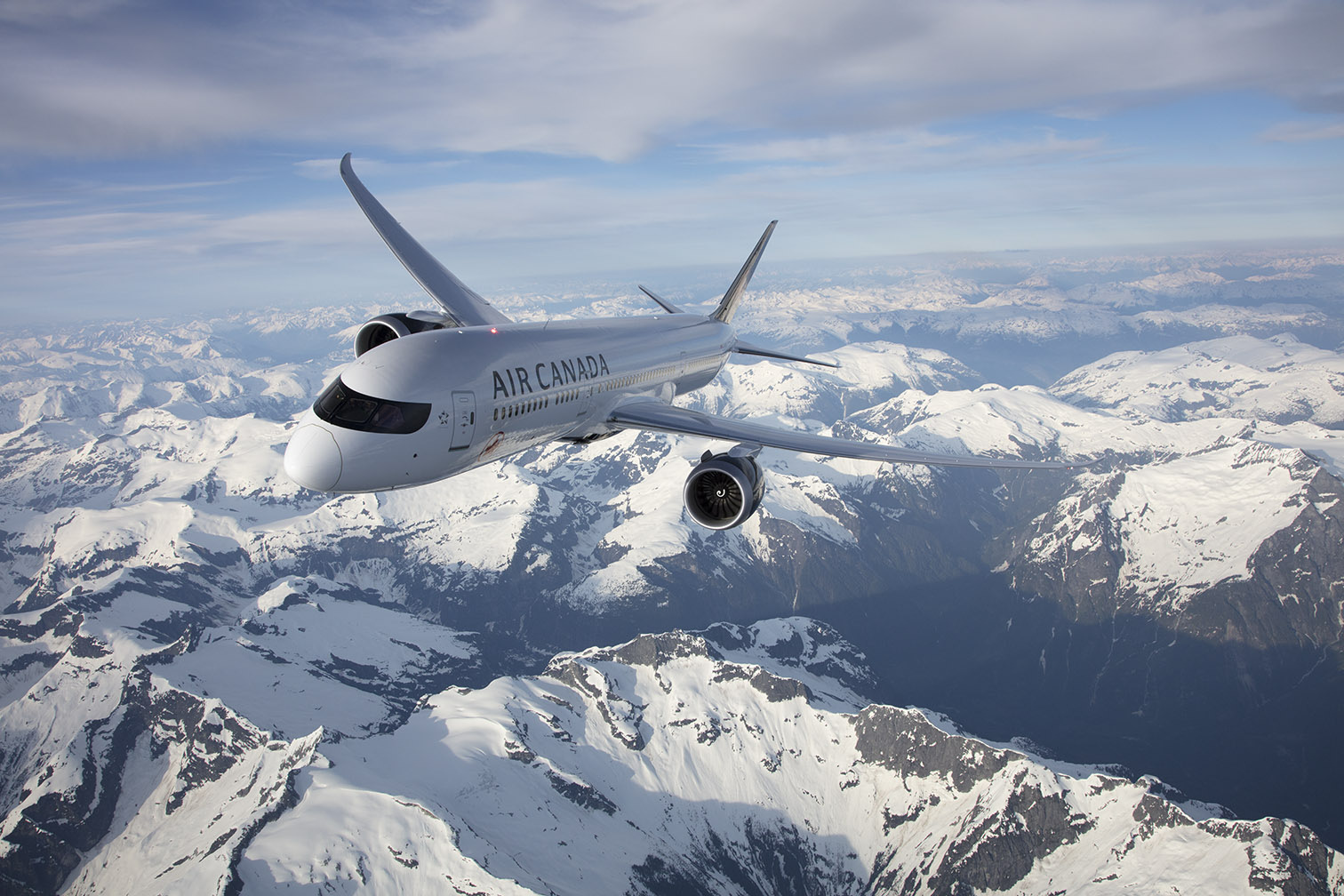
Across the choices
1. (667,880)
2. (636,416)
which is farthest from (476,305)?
(667,880)

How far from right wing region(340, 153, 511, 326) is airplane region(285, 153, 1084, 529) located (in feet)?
0.28

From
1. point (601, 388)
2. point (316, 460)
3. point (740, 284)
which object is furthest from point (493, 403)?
point (740, 284)

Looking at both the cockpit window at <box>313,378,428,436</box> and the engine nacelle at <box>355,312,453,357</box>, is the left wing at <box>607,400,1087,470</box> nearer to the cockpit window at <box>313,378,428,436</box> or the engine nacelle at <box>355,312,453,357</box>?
the engine nacelle at <box>355,312,453,357</box>

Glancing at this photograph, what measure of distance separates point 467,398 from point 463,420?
59cm

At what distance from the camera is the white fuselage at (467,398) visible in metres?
16.0

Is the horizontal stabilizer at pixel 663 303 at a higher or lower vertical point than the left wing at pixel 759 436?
higher

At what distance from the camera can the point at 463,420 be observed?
59.8 feet

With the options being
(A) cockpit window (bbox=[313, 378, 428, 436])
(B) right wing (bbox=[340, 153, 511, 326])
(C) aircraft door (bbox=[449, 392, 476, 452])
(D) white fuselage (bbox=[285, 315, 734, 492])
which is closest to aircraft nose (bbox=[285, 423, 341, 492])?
(D) white fuselage (bbox=[285, 315, 734, 492])

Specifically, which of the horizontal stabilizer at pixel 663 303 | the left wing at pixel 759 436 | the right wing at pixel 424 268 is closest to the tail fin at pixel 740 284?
the horizontal stabilizer at pixel 663 303

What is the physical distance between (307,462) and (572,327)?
1213 cm

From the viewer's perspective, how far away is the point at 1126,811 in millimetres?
181750

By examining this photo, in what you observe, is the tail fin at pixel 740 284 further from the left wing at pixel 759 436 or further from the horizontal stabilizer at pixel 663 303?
the left wing at pixel 759 436

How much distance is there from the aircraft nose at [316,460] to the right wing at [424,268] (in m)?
13.3

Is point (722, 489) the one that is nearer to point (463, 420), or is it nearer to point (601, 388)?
point (601, 388)
